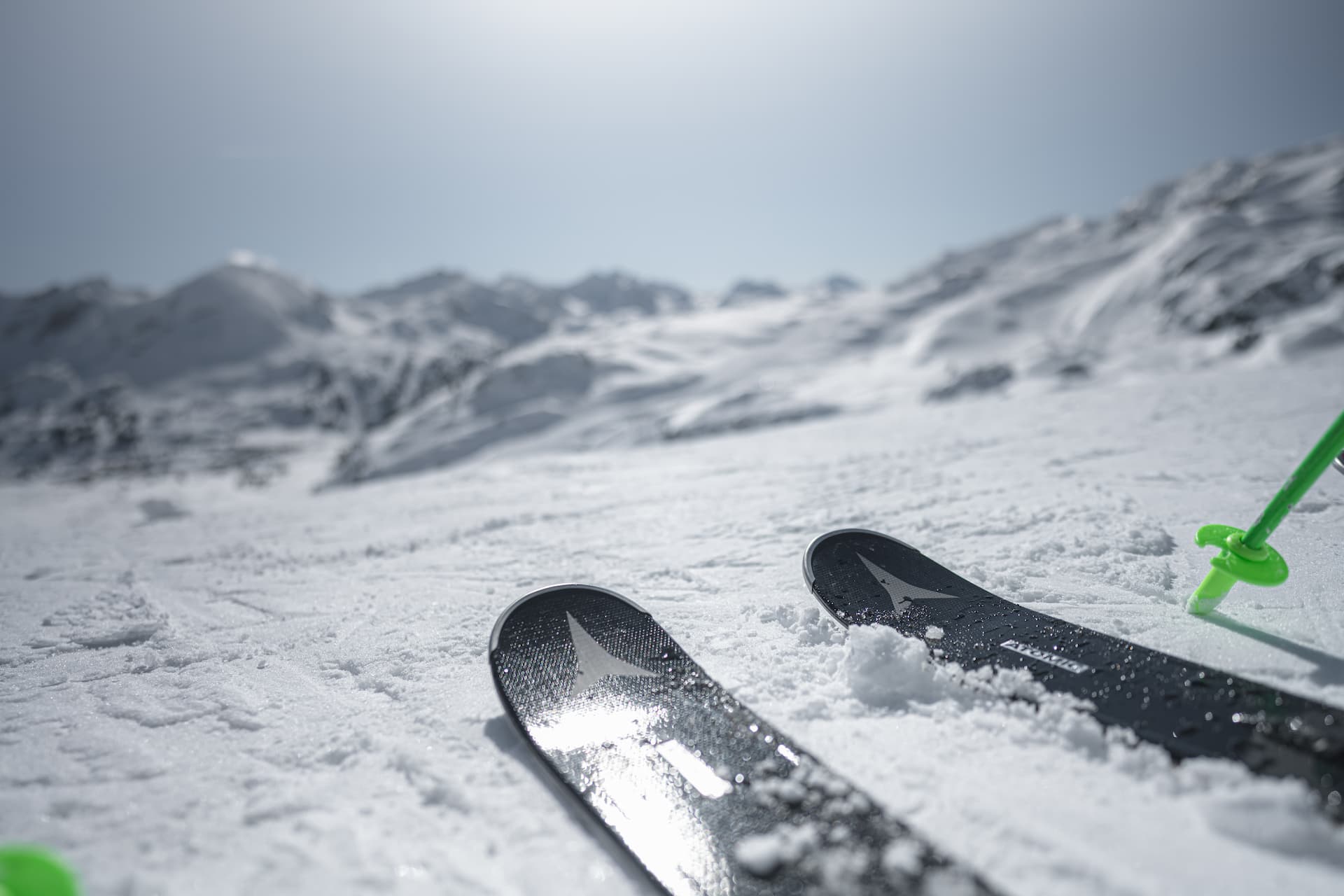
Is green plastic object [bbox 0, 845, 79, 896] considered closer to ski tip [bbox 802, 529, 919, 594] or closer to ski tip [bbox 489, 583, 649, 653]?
ski tip [bbox 489, 583, 649, 653]

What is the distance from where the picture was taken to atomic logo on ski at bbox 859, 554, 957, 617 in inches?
121

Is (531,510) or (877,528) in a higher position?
(877,528)

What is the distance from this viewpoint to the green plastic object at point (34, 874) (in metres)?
1.25

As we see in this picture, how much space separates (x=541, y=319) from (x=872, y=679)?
7124 inches

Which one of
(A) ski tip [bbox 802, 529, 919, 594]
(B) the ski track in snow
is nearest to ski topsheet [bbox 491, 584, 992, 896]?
(B) the ski track in snow

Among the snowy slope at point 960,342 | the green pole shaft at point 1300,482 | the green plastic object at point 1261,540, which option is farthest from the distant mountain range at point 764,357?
the green pole shaft at point 1300,482

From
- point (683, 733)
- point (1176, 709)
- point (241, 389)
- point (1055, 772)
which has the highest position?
point (1176, 709)

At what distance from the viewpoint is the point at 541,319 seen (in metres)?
174

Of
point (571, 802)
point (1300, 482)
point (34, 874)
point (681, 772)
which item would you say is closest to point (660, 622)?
point (681, 772)

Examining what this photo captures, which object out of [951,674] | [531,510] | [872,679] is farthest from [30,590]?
[951,674]

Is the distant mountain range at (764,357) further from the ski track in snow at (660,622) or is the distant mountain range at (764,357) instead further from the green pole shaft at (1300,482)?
the green pole shaft at (1300,482)

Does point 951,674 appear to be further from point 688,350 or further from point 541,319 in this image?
point 541,319

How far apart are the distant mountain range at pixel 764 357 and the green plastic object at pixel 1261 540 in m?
17.7

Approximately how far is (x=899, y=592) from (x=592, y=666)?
170cm
